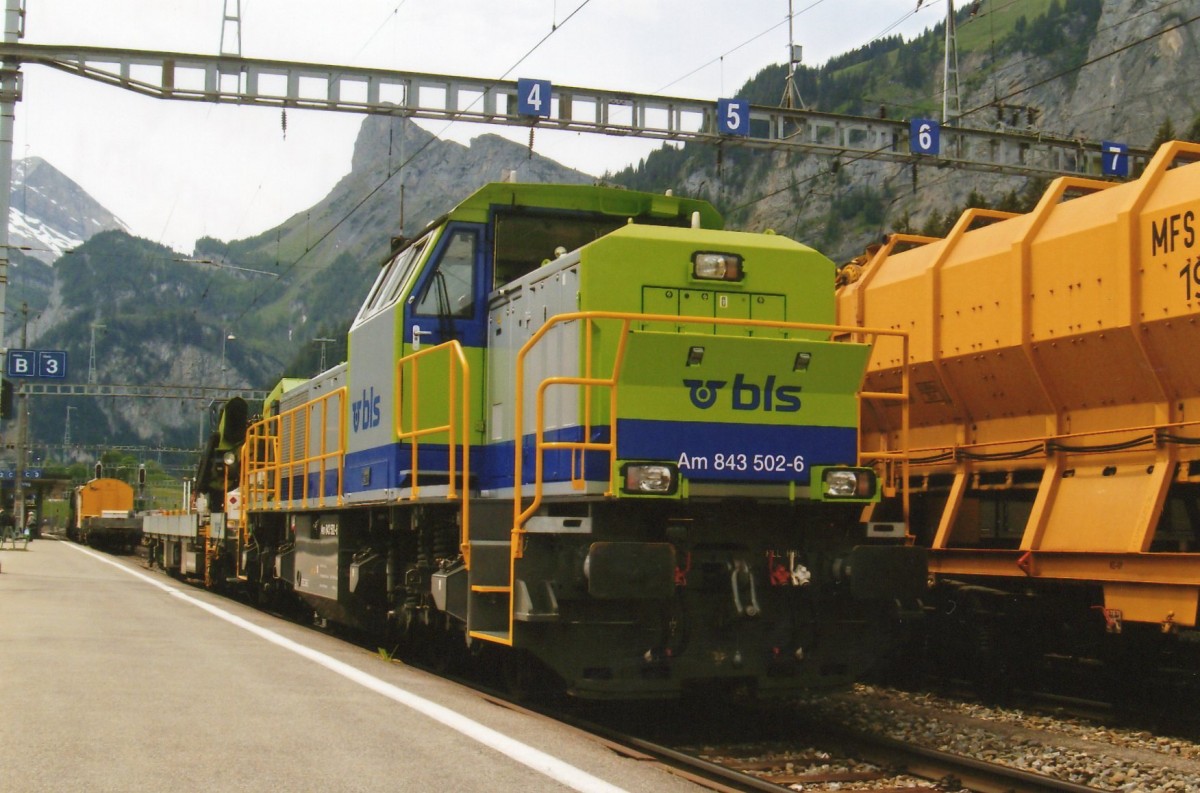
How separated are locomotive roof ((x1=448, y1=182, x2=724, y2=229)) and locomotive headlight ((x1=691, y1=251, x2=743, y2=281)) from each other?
144 centimetres

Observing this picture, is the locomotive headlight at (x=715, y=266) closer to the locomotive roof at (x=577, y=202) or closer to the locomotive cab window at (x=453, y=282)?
the locomotive roof at (x=577, y=202)

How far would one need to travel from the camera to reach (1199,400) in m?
8.01

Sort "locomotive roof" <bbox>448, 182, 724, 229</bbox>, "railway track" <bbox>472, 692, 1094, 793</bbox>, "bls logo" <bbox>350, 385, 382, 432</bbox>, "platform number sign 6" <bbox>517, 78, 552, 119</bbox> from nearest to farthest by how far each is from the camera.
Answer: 1. "railway track" <bbox>472, 692, 1094, 793</bbox>
2. "locomotive roof" <bbox>448, 182, 724, 229</bbox>
3. "bls logo" <bbox>350, 385, 382, 432</bbox>
4. "platform number sign 6" <bbox>517, 78, 552, 119</bbox>

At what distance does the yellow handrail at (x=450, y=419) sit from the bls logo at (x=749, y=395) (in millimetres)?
1443

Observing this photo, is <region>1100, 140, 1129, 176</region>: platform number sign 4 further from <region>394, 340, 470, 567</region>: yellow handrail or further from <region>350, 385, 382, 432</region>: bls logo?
<region>394, 340, 470, 567</region>: yellow handrail

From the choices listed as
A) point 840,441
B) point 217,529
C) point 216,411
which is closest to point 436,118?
point 216,411

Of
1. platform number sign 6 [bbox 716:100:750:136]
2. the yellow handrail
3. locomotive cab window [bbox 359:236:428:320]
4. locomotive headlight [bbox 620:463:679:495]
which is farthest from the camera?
platform number sign 6 [bbox 716:100:750:136]

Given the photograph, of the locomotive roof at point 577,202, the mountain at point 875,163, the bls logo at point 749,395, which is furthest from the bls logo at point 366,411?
the mountain at point 875,163

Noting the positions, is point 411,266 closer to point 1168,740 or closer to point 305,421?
point 305,421

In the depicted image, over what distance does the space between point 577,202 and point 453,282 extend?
1.11 m

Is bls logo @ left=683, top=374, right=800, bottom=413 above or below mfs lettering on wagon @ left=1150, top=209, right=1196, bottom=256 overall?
below

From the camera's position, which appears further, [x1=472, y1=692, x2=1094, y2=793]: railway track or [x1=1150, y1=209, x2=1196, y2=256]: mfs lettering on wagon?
[x1=1150, y1=209, x2=1196, y2=256]: mfs lettering on wagon

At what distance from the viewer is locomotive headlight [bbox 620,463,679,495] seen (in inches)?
276

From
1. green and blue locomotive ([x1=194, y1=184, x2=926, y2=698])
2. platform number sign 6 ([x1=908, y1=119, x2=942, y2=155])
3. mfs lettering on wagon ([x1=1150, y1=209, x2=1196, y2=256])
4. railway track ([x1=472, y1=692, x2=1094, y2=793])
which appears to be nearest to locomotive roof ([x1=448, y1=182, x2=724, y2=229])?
green and blue locomotive ([x1=194, y1=184, x2=926, y2=698])
